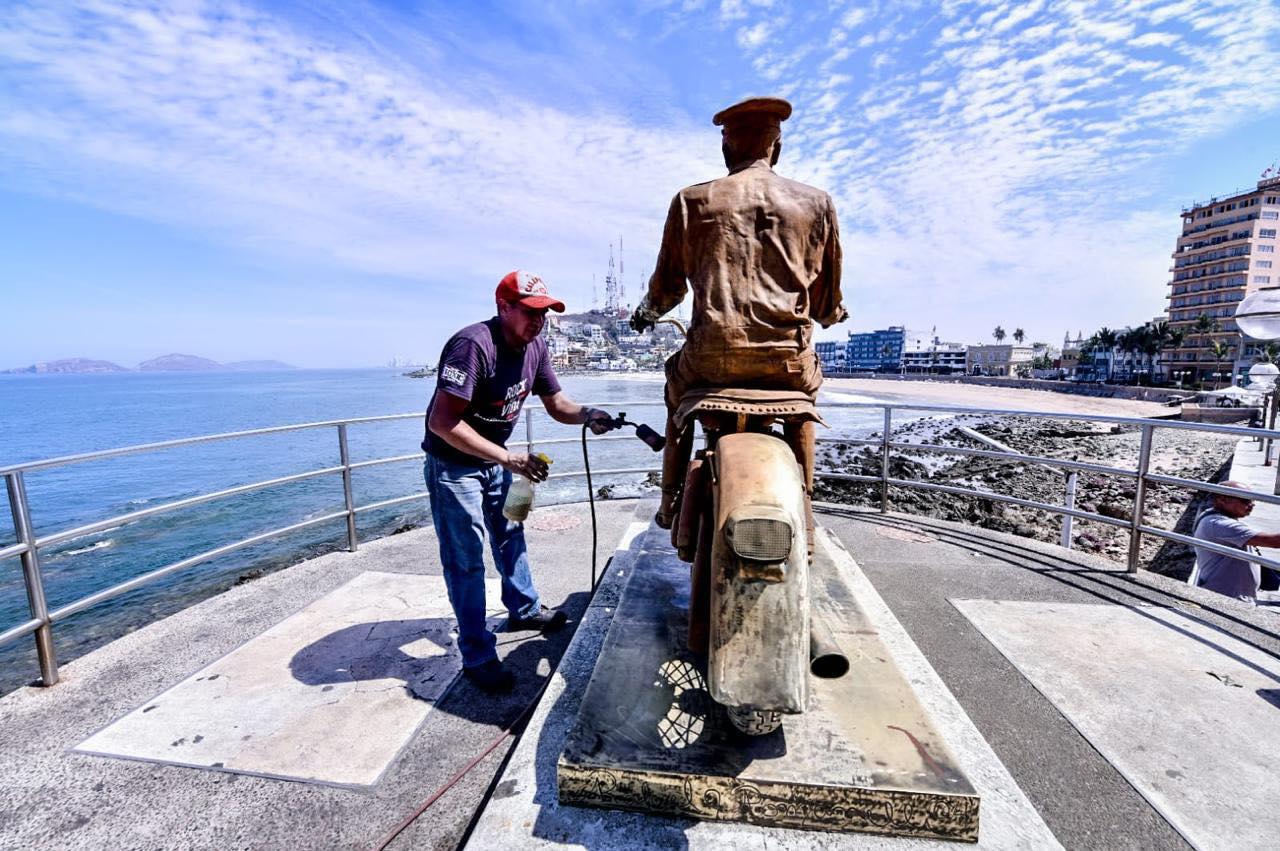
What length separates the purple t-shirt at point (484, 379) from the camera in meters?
2.69

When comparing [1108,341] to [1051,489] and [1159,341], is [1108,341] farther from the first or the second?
[1051,489]

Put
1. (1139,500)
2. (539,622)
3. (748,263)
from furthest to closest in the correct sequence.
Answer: (1139,500) → (539,622) → (748,263)

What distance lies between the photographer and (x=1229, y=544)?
169 inches

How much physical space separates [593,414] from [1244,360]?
88087 mm

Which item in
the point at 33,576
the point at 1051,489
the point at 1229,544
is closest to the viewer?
the point at 33,576

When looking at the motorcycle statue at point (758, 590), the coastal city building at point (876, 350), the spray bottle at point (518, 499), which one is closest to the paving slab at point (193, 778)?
the spray bottle at point (518, 499)

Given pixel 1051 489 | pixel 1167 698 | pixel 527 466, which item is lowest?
pixel 1051 489

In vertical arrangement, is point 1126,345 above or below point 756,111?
below

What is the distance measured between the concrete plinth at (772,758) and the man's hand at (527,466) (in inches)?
37.9

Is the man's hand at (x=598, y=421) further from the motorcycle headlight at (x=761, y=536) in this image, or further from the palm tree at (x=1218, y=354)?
the palm tree at (x=1218, y=354)

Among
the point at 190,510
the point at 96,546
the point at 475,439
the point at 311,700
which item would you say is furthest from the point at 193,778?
the point at 190,510

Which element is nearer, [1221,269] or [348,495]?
[348,495]

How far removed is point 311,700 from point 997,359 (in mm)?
143079

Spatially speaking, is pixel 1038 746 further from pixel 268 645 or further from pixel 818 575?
pixel 268 645
